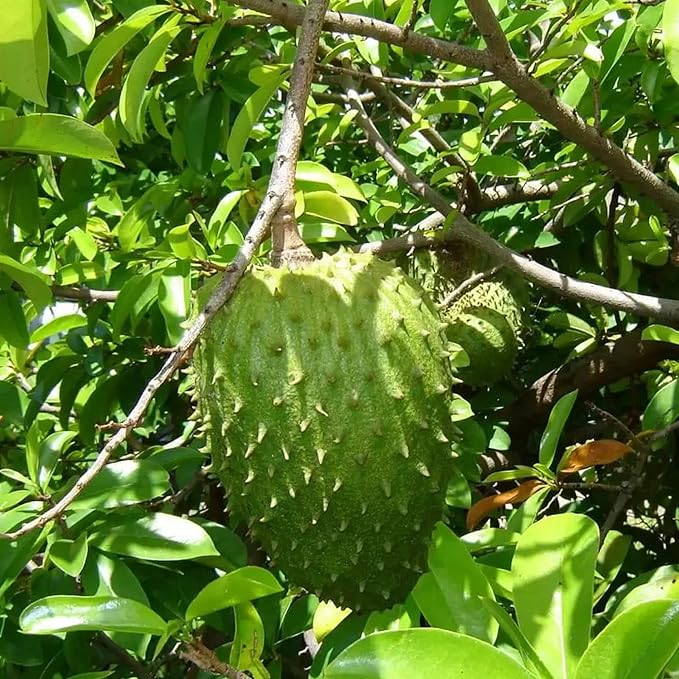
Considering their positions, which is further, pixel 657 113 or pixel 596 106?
pixel 657 113

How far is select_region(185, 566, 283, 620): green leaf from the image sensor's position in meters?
1.11

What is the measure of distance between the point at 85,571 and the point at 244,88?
101cm

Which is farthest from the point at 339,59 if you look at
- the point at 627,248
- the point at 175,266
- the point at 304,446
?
the point at 304,446

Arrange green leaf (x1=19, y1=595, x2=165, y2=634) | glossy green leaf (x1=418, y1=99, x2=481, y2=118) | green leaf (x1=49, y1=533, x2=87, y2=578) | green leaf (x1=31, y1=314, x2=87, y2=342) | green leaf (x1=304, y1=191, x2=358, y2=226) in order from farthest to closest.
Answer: green leaf (x1=31, y1=314, x2=87, y2=342) → glossy green leaf (x1=418, y1=99, x2=481, y2=118) → green leaf (x1=304, y1=191, x2=358, y2=226) → green leaf (x1=49, y1=533, x2=87, y2=578) → green leaf (x1=19, y1=595, x2=165, y2=634)

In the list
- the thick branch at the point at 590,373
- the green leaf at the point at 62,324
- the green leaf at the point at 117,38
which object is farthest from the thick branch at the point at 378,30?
Result: the green leaf at the point at 62,324

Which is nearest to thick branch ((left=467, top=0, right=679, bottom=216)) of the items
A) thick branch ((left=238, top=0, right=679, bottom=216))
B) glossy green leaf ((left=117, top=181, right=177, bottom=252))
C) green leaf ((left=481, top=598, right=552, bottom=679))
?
thick branch ((left=238, top=0, right=679, bottom=216))

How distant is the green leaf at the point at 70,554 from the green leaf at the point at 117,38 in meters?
0.73

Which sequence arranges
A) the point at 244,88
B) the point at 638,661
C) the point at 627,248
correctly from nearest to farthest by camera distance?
1. the point at 638,661
2. the point at 244,88
3. the point at 627,248

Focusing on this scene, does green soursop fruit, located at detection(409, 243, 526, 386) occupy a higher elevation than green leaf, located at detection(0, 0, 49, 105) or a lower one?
lower

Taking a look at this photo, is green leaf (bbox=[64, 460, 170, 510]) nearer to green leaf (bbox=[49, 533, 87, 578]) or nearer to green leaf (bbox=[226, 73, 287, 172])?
green leaf (bbox=[49, 533, 87, 578])

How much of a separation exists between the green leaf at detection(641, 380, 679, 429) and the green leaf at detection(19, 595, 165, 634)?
111cm

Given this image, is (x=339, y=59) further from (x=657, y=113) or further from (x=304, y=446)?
(x=304, y=446)

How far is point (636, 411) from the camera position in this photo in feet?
7.93

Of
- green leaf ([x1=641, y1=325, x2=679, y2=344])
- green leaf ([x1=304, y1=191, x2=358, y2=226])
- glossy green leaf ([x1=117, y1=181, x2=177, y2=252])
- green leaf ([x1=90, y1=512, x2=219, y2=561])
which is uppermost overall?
green leaf ([x1=304, y1=191, x2=358, y2=226])
